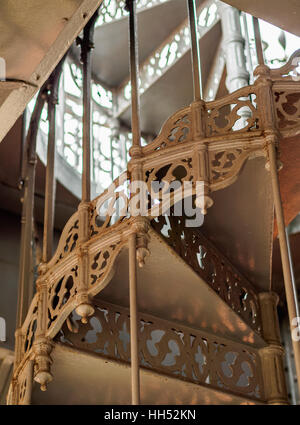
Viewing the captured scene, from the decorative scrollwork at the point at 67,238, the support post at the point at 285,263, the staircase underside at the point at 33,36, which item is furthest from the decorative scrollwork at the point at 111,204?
the staircase underside at the point at 33,36

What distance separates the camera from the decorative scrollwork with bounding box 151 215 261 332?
713cm

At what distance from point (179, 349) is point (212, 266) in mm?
842

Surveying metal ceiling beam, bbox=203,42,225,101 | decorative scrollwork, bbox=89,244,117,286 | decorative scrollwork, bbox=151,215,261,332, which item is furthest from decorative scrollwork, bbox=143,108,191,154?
metal ceiling beam, bbox=203,42,225,101

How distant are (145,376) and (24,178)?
10.7 feet

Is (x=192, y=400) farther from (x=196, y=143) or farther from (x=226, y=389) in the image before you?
(x=196, y=143)

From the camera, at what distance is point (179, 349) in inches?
302

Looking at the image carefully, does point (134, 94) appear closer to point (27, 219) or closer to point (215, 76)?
point (27, 219)

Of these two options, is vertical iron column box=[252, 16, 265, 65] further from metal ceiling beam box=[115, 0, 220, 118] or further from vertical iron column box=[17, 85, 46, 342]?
metal ceiling beam box=[115, 0, 220, 118]

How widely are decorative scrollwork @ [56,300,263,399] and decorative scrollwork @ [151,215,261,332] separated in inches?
15.4

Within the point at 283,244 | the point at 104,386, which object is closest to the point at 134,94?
the point at 283,244

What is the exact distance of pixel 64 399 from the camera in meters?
7.86

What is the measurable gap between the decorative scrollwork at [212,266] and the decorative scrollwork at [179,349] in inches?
15.4

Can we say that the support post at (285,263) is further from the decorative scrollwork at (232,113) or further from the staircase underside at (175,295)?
the staircase underside at (175,295)

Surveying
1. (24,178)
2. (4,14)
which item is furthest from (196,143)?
(24,178)
